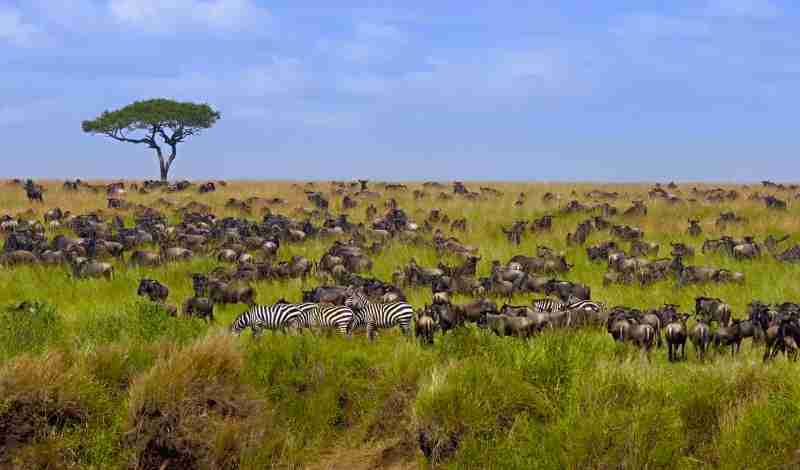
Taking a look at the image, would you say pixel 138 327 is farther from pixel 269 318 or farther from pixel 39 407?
pixel 39 407

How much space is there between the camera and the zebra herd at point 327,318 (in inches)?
569

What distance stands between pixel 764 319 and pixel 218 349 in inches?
354

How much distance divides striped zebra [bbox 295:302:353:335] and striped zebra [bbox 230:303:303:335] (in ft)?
0.45

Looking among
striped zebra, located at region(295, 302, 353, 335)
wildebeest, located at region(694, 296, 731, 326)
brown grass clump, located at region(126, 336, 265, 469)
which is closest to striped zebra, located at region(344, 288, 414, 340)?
striped zebra, located at region(295, 302, 353, 335)

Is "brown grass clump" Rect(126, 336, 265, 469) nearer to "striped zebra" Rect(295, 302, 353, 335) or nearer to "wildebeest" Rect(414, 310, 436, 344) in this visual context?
"striped zebra" Rect(295, 302, 353, 335)

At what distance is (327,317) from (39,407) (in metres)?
5.37

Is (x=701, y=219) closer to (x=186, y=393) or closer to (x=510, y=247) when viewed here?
(x=510, y=247)

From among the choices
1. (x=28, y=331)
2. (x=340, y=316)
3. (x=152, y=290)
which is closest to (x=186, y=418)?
(x=28, y=331)

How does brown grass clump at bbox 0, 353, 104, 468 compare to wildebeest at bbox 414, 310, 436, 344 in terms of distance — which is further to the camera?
wildebeest at bbox 414, 310, 436, 344

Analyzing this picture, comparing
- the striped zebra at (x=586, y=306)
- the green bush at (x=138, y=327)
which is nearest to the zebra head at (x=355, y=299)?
the green bush at (x=138, y=327)

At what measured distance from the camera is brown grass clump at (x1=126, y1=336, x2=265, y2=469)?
1077 cm

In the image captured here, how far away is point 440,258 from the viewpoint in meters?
24.0

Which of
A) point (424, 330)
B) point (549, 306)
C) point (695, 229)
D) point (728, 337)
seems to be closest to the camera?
point (728, 337)

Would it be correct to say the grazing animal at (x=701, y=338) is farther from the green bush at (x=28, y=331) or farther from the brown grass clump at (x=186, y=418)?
the green bush at (x=28, y=331)
